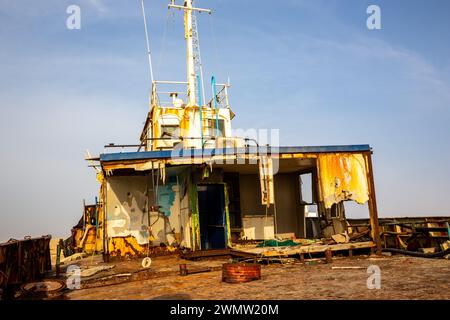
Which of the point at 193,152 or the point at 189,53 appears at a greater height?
the point at 189,53

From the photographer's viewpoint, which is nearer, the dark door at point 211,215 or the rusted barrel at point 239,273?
the rusted barrel at point 239,273

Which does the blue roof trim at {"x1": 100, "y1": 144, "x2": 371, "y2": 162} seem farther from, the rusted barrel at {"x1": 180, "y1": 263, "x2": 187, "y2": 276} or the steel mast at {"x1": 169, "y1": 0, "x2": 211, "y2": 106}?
the steel mast at {"x1": 169, "y1": 0, "x2": 211, "y2": 106}

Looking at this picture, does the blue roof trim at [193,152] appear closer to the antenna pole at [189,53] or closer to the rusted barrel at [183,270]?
the rusted barrel at [183,270]

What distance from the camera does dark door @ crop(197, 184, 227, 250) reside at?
15.8m

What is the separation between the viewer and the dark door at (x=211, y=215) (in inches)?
621

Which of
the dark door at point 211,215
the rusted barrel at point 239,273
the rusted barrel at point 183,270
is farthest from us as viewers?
the dark door at point 211,215

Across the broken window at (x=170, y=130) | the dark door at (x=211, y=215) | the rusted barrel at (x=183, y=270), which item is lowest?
the rusted barrel at (x=183, y=270)

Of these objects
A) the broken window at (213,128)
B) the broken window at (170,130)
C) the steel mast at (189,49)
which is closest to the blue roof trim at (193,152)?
the broken window at (170,130)

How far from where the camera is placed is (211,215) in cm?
1633

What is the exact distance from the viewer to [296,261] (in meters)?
12.7

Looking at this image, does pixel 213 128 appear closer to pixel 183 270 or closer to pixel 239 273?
pixel 183 270

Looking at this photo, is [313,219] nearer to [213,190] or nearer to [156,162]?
[213,190]

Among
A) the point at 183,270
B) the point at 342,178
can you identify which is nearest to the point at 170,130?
the point at 342,178
